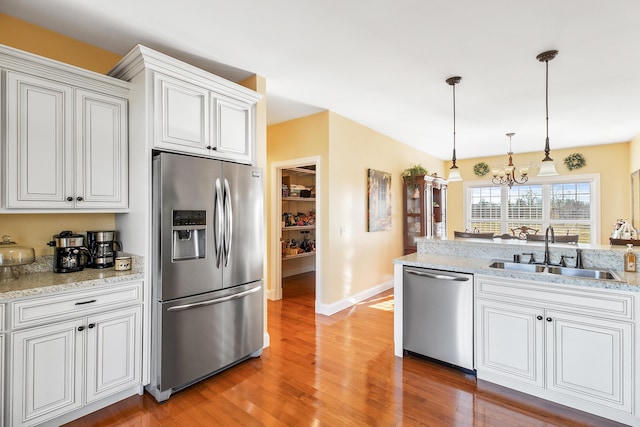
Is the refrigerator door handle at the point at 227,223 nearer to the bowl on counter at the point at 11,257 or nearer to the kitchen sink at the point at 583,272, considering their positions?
the bowl on counter at the point at 11,257

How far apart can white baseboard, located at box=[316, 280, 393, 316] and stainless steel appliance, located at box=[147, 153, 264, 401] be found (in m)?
1.35

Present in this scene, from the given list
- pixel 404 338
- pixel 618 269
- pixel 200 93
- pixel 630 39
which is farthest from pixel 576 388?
pixel 200 93

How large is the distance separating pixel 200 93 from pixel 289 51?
2.69 feet

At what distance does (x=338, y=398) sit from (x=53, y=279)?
6.87 feet

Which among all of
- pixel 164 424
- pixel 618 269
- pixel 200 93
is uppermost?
pixel 200 93

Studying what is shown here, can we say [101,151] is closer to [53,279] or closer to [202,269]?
[53,279]

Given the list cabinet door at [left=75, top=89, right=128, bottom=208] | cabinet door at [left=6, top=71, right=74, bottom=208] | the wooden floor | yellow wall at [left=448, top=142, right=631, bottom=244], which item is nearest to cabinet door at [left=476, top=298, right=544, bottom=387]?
the wooden floor

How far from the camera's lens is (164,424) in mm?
1957

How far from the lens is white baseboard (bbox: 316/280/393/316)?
13.2ft

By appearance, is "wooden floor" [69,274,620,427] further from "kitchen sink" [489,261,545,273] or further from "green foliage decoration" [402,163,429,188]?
"green foliage decoration" [402,163,429,188]

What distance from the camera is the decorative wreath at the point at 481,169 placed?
724 cm

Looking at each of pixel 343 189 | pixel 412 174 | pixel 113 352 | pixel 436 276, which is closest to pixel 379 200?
pixel 343 189

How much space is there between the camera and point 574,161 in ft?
20.0

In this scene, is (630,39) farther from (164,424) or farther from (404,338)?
(164,424)
